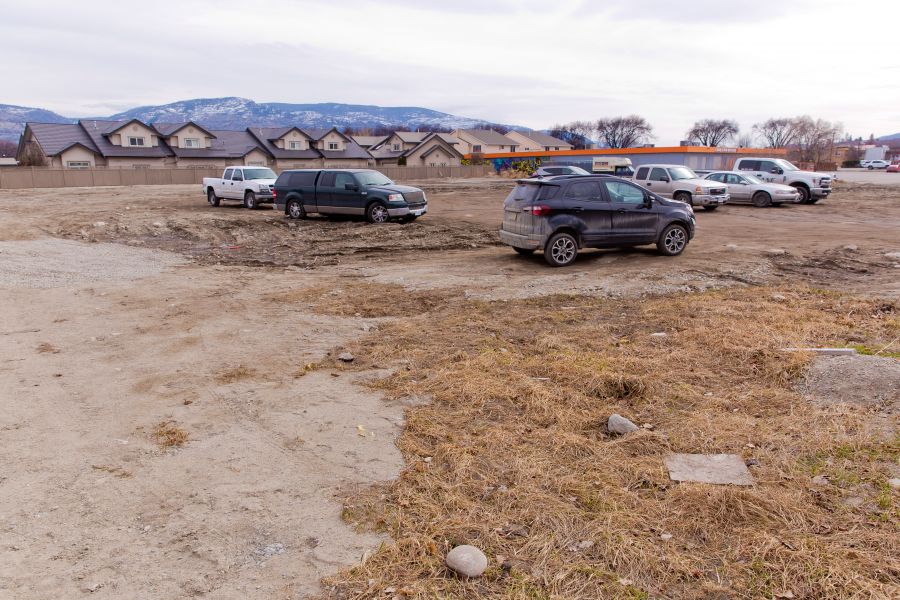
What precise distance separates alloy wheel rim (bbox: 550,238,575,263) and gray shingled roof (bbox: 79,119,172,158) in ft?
187

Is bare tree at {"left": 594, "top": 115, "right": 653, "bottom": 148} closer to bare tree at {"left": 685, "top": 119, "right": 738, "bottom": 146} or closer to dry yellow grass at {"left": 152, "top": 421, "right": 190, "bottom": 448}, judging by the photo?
bare tree at {"left": 685, "top": 119, "right": 738, "bottom": 146}

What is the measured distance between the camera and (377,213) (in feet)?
64.0

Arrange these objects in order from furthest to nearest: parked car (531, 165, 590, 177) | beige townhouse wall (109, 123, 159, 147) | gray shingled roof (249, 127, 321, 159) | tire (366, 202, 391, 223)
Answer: gray shingled roof (249, 127, 321, 159), beige townhouse wall (109, 123, 159, 147), parked car (531, 165, 590, 177), tire (366, 202, 391, 223)

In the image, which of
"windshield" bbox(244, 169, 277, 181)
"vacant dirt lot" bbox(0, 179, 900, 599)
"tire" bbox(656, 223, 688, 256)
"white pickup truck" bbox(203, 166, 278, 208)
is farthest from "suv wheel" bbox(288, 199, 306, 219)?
"tire" bbox(656, 223, 688, 256)

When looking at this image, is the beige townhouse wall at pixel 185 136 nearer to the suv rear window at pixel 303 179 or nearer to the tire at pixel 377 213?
the suv rear window at pixel 303 179

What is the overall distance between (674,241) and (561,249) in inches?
109

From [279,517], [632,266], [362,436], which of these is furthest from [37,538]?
[632,266]

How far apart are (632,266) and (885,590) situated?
942 cm

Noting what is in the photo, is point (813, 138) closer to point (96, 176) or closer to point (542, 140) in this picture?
point (542, 140)

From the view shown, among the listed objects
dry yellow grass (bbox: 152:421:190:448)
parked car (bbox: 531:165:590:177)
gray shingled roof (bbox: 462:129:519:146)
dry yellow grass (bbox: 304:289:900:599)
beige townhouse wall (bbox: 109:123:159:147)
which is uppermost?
gray shingled roof (bbox: 462:129:519:146)

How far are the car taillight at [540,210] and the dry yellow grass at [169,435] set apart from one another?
8359 millimetres

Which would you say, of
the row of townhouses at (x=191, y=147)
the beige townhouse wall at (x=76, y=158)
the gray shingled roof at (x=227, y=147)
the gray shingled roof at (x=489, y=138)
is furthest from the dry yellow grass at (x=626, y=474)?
the gray shingled roof at (x=489, y=138)

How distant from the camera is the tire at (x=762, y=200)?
2528 centimetres

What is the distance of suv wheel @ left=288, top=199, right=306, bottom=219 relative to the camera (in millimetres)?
21062
